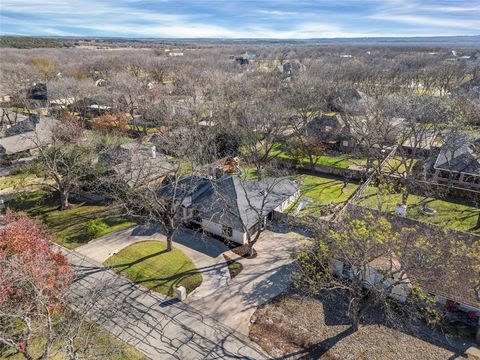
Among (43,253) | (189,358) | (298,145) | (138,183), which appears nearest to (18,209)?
(138,183)

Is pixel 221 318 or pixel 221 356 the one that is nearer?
pixel 221 356

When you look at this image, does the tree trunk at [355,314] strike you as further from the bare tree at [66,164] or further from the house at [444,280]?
the bare tree at [66,164]

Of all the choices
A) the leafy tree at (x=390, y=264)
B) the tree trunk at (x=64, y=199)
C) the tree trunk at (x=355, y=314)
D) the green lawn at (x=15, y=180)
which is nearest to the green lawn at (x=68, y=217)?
the tree trunk at (x=64, y=199)

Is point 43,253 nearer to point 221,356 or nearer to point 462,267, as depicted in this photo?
point 221,356

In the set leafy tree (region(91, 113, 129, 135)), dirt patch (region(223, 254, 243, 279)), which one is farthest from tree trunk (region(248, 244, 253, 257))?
leafy tree (region(91, 113, 129, 135))

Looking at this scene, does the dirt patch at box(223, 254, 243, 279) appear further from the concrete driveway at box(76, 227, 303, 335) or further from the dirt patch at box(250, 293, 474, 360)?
the dirt patch at box(250, 293, 474, 360)
